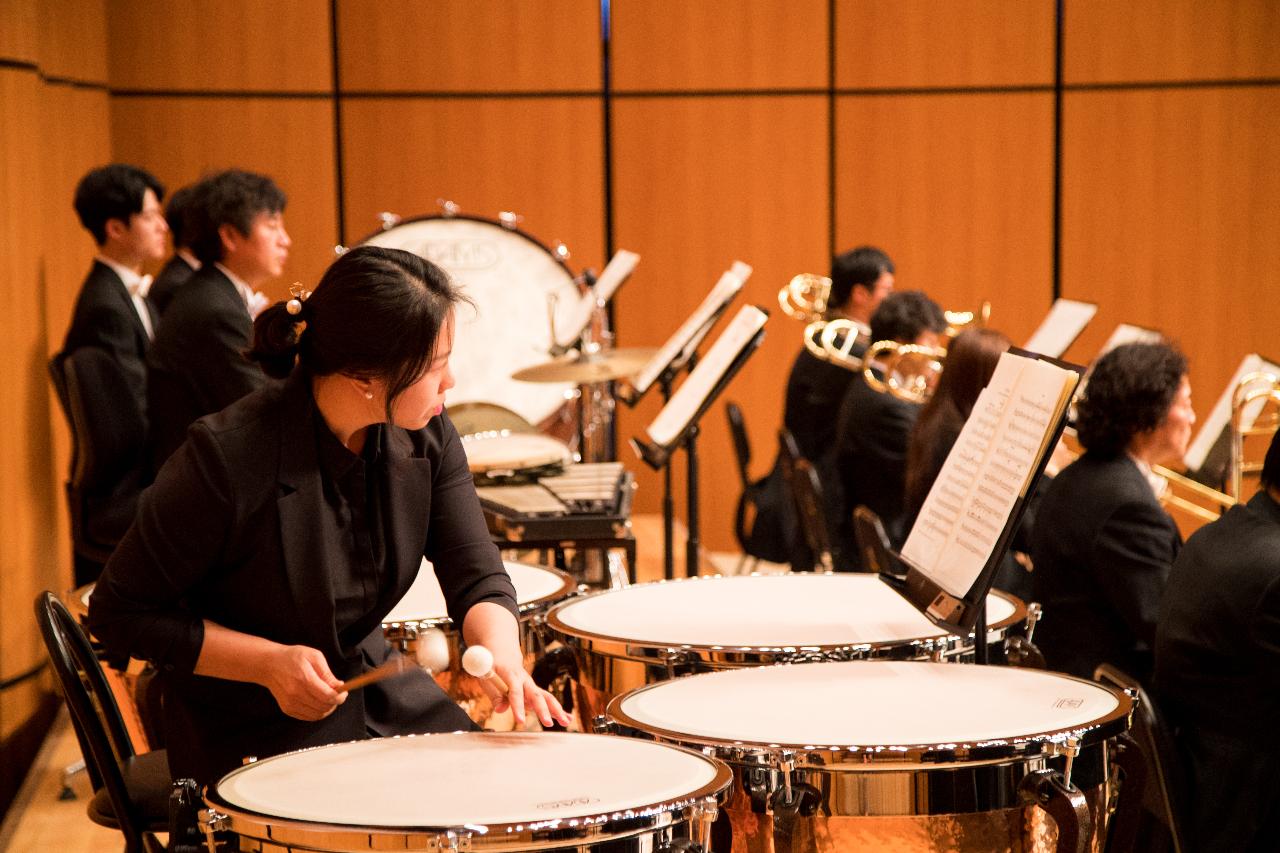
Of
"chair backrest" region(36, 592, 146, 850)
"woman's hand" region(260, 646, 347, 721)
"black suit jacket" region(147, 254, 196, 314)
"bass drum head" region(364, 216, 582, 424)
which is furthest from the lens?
"bass drum head" region(364, 216, 582, 424)

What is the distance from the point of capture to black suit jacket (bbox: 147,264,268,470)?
3.65 m

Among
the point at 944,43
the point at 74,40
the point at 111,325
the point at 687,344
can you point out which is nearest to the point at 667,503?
the point at 687,344

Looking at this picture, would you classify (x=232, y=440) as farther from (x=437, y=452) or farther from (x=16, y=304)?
(x=16, y=304)

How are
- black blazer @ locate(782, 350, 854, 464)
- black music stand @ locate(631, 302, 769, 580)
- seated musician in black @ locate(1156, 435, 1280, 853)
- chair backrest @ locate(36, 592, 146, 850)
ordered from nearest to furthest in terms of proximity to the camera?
1. chair backrest @ locate(36, 592, 146, 850)
2. seated musician in black @ locate(1156, 435, 1280, 853)
3. black music stand @ locate(631, 302, 769, 580)
4. black blazer @ locate(782, 350, 854, 464)

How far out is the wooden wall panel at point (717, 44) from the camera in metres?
6.93

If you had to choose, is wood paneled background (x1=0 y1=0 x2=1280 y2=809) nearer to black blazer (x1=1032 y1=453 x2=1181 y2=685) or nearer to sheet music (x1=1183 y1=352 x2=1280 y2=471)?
sheet music (x1=1183 y1=352 x2=1280 y2=471)

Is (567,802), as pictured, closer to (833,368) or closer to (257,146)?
(833,368)

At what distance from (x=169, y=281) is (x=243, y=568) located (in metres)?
3.13

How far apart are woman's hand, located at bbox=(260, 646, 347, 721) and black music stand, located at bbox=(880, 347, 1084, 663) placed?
2.65 feet

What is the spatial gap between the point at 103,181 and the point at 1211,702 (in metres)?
3.43

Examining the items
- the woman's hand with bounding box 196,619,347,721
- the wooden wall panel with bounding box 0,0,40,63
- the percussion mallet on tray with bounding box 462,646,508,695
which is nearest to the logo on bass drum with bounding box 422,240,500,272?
the wooden wall panel with bounding box 0,0,40,63

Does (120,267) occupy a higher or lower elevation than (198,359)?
higher

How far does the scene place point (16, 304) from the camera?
13.4 feet

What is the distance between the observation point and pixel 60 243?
4707 millimetres
